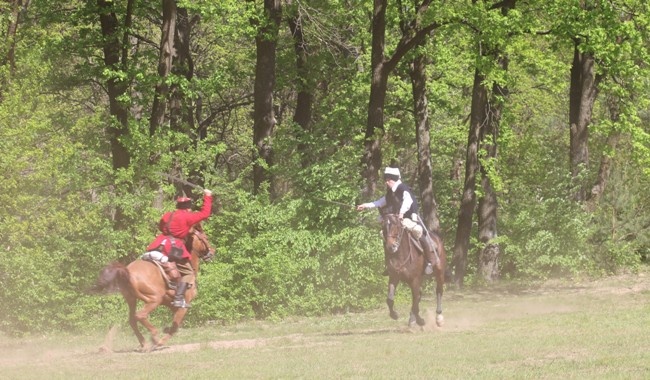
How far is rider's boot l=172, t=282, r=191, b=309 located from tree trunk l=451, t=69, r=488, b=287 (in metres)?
15.8

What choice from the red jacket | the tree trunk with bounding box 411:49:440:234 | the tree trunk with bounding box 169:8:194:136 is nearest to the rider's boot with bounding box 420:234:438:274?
the red jacket

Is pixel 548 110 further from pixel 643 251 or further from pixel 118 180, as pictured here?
pixel 118 180

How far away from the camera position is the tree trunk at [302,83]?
114 feet

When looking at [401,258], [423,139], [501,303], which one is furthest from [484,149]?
[401,258]

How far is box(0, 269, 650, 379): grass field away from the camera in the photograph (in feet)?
56.3

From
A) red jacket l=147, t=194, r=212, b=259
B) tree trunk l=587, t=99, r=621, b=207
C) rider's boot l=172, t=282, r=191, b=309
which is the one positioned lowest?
rider's boot l=172, t=282, r=191, b=309

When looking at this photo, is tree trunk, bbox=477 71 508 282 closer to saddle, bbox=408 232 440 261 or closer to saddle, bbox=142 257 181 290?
saddle, bbox=408 232 440 261

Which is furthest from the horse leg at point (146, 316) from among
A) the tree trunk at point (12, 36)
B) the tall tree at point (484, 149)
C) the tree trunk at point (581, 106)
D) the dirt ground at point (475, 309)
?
the tree trunk at point (581, 106)

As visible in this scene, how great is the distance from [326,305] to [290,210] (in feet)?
9.46

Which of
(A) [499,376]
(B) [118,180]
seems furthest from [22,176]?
(A) [499,376]

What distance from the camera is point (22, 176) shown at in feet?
94.9

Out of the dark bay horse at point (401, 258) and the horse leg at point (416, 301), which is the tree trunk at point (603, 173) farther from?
Answer: the dark bay horse at point (401, 258)

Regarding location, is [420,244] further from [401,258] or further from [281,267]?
[281,267]

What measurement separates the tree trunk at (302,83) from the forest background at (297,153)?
0.25 ft
